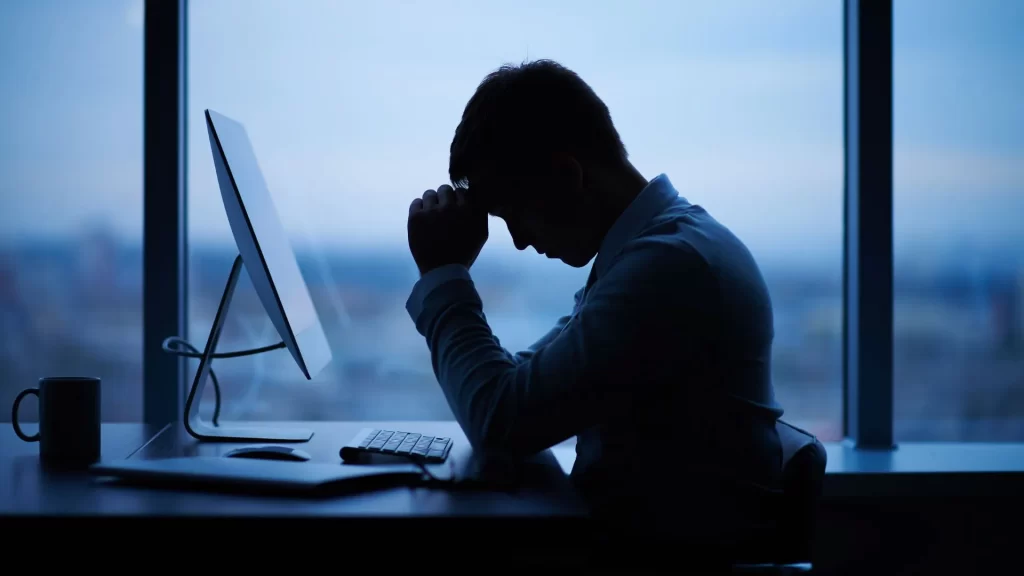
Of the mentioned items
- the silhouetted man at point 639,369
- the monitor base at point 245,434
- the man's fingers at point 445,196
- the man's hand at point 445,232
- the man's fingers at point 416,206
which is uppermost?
the man's fingers at point 445,196

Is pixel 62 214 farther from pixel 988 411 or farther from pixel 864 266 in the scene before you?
pixel 988 411

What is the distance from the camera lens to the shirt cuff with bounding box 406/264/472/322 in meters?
1.20

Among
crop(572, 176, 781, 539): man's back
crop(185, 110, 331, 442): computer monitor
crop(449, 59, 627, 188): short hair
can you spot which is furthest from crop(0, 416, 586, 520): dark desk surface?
crop(449, 59, 627, 188): short hair

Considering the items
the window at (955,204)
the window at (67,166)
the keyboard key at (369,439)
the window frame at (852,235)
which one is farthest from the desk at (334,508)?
the window at (955,204)

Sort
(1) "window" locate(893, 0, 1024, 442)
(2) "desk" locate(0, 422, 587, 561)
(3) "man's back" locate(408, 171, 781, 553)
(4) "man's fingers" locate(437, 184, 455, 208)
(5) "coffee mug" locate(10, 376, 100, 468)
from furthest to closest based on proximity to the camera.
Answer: (1) "window" locate(893, 0, 1024, 442), (4) "man's fingers" locate(437, 184, 455, 208), (5) "coffee mug" locate(10, 376, 100, 468), (3) "man's back" locate(408, 171, 781, 553), (2) "desk" locate(0, 422, 587, 561)

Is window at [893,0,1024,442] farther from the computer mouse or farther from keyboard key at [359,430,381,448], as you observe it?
the computer mouse

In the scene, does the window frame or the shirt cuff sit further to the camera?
the window frame

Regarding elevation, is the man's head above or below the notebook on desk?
above

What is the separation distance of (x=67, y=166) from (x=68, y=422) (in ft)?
3.89

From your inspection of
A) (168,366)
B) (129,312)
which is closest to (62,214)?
(129,312)

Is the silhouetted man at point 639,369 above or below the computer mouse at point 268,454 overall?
above

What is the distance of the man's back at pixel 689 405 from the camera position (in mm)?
1026

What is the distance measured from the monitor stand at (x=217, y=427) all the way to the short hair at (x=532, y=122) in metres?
0.46

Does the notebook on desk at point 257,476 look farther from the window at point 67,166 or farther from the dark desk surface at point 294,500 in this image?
the window at point 67,166
